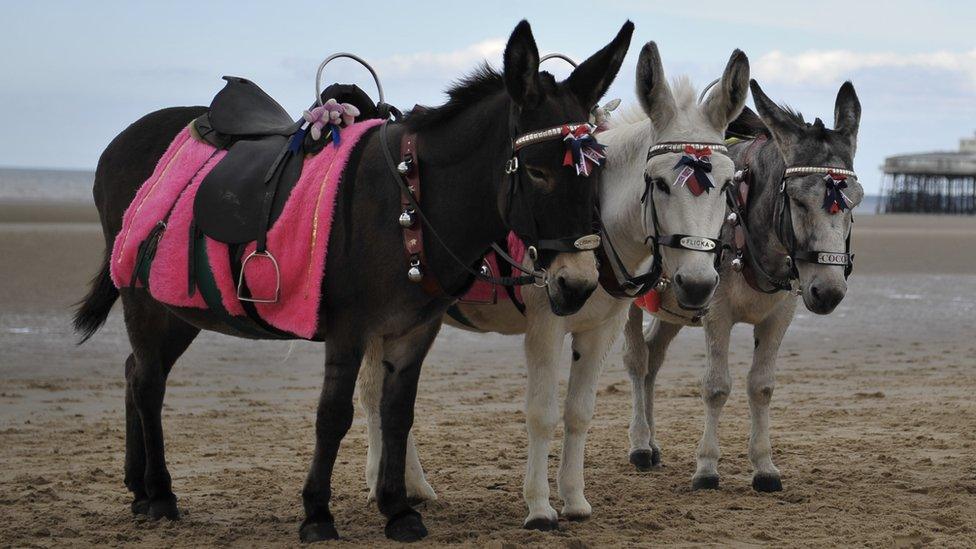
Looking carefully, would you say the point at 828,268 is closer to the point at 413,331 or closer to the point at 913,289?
the point at 413,331

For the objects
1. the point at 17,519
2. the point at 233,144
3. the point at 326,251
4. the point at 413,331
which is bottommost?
the point at 17,519

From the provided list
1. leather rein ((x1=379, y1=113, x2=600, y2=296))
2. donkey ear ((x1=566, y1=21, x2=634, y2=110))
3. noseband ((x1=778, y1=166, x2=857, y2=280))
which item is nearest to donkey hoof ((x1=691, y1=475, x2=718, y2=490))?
noseband ((x1=778, y1=166, x2=857, y2=280))

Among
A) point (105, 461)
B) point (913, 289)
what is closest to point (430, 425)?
point (105, 461)

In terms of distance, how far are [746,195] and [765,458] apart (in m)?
1.53

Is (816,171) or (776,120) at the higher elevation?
(776,120)

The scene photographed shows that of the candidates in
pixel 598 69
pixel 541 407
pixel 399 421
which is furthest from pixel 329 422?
pixel 598 69

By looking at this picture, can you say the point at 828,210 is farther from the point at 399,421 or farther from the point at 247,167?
the point at 247,167

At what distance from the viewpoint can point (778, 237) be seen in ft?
22.2

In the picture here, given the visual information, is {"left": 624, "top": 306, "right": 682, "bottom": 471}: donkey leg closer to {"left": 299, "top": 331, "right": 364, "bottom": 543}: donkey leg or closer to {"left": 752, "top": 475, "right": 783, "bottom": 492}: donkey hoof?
{"left": 752, "top": 475, "right": 783, "bottom": 492}: donkey hoof

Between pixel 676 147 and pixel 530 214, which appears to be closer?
pixel 530 214

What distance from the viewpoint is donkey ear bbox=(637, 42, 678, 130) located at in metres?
5.85

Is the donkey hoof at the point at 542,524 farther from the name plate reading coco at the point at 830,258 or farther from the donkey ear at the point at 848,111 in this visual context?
the donkey ear at the point at 848,111

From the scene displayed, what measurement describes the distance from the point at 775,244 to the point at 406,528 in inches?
104

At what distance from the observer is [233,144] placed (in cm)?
621
